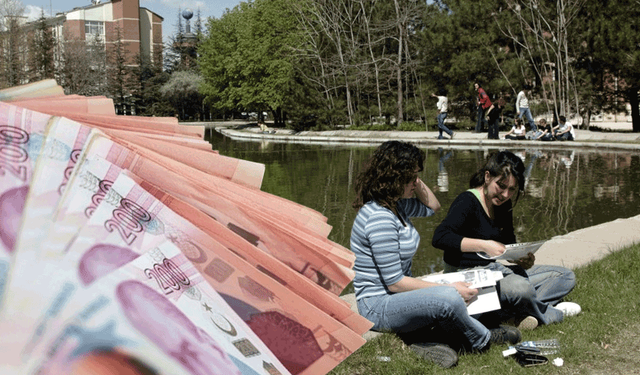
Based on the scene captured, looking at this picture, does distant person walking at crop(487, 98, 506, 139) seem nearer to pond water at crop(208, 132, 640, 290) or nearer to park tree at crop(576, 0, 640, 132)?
pond water at crop(208, 132, 640, 290)

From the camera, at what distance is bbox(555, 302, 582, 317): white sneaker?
15.2 ft

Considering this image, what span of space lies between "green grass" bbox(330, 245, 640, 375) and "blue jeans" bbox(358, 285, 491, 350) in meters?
0.09

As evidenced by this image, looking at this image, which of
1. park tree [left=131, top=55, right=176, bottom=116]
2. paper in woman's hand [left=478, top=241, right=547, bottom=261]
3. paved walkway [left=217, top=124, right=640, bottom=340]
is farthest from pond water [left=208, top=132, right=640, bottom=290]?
park tree [left=131, top=55, right=176, bottom=116]

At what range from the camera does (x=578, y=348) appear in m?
3.95

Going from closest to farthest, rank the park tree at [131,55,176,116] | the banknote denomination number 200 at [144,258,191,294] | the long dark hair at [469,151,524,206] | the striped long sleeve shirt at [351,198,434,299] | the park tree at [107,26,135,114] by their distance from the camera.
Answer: the banknote denomination number 200 at [144,258,191,294] < the striped long sleeve shirt at [351,198,434,299] < the long dark hair at [469,151,524,206] < the park tree at [107,26,135,114] < the park tree at [131,55,176,116]

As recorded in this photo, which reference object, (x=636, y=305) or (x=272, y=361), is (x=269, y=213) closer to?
(x=272, y=361)

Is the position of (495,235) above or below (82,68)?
below

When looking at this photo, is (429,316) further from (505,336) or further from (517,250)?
(517,250)

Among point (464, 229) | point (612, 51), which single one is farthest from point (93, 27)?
point (464, 229)

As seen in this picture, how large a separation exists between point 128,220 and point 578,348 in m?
3.04

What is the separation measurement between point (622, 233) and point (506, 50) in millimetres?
21993

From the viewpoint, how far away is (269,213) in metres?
2.18

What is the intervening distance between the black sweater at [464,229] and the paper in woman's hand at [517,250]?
6.1 inches

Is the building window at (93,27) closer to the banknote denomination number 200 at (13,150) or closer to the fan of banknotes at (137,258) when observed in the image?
the fan of banknotes at (137,258)
